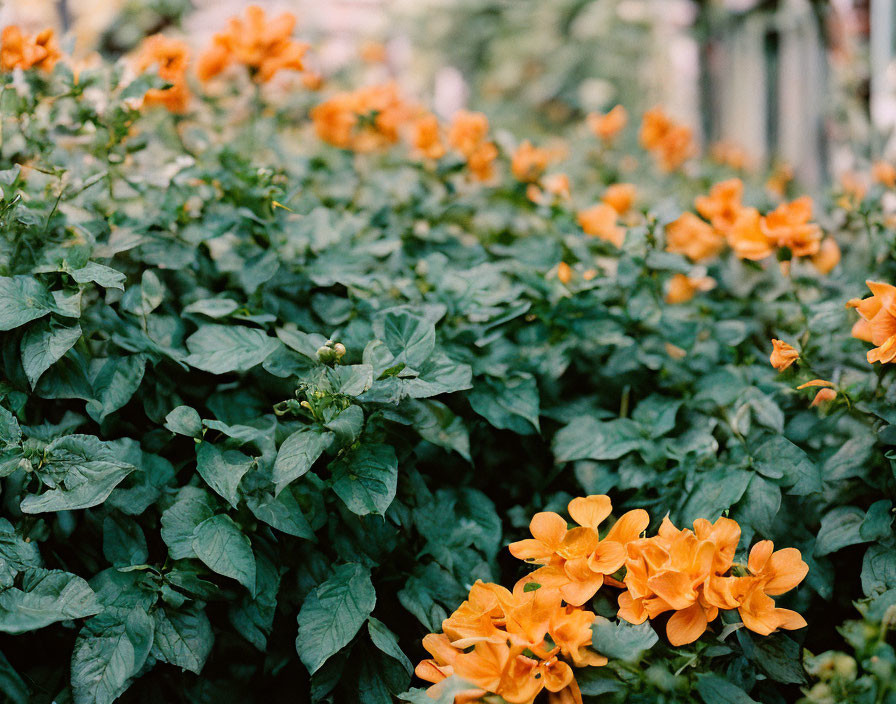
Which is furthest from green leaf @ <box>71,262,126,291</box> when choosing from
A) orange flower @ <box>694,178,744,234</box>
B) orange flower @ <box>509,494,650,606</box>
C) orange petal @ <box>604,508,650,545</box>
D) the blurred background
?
the blurred background

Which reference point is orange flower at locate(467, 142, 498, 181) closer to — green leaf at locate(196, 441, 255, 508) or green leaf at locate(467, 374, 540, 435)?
green leaf at locate(467, 374, 540, 435)

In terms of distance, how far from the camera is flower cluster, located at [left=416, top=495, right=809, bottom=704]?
98 cm

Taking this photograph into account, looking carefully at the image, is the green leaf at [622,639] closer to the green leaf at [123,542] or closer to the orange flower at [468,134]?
the green leaf at [123,542]

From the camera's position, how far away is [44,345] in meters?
1.12

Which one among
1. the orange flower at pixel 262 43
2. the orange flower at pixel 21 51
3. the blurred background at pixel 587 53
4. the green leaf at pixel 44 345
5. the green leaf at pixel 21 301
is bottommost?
the blurred background at pixel 587 53

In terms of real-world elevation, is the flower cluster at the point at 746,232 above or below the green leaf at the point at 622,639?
above

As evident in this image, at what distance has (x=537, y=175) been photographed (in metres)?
2.24

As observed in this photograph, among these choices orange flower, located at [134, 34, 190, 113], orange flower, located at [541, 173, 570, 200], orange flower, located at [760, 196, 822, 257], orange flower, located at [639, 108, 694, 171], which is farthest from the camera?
orange flower, located at [639, 108, 694, 171]

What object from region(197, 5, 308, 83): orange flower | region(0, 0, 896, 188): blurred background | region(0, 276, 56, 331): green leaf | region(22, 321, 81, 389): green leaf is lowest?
region(0, 0, 896, 188): blurred background

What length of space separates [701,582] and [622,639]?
127 mm

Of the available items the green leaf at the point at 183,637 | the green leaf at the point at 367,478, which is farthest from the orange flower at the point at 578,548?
the green leaf at the point at 183,637

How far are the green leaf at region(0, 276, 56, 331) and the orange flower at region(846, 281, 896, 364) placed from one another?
1.18m

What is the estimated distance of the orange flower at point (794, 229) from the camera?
1509 mm

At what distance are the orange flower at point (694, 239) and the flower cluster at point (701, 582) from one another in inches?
33.3
